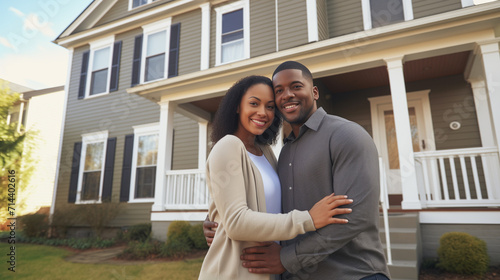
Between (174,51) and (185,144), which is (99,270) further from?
(174,51)

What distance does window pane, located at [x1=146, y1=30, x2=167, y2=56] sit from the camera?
9.45 meters

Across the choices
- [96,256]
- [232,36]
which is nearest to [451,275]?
[96,256]

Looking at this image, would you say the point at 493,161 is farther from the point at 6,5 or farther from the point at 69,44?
the point at 69,44

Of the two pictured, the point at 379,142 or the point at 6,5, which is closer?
the point at 6,5

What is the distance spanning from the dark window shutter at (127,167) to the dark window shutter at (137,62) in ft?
5.99

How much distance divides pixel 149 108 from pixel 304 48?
572 centimetres

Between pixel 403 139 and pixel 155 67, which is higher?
pixel 155 67

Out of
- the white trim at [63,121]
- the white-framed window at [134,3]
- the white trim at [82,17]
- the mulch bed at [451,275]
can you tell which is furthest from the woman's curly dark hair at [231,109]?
the white trim at [82,17]

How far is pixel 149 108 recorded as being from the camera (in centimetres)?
920

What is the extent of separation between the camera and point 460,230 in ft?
13.7

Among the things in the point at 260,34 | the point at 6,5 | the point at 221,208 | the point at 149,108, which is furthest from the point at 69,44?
the point at 221,208

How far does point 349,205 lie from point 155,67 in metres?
9.26

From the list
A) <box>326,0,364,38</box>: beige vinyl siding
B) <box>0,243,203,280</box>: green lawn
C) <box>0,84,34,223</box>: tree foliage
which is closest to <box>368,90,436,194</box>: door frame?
<box>326,0,364,38</box>: beige vinyl siding

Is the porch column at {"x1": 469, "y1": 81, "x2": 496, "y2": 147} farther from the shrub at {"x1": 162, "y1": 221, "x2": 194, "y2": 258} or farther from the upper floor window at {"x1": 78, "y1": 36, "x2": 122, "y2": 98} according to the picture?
the upper floor window at {"x1": 78, "y1": 36, "x2": 122, "y2": 98}
